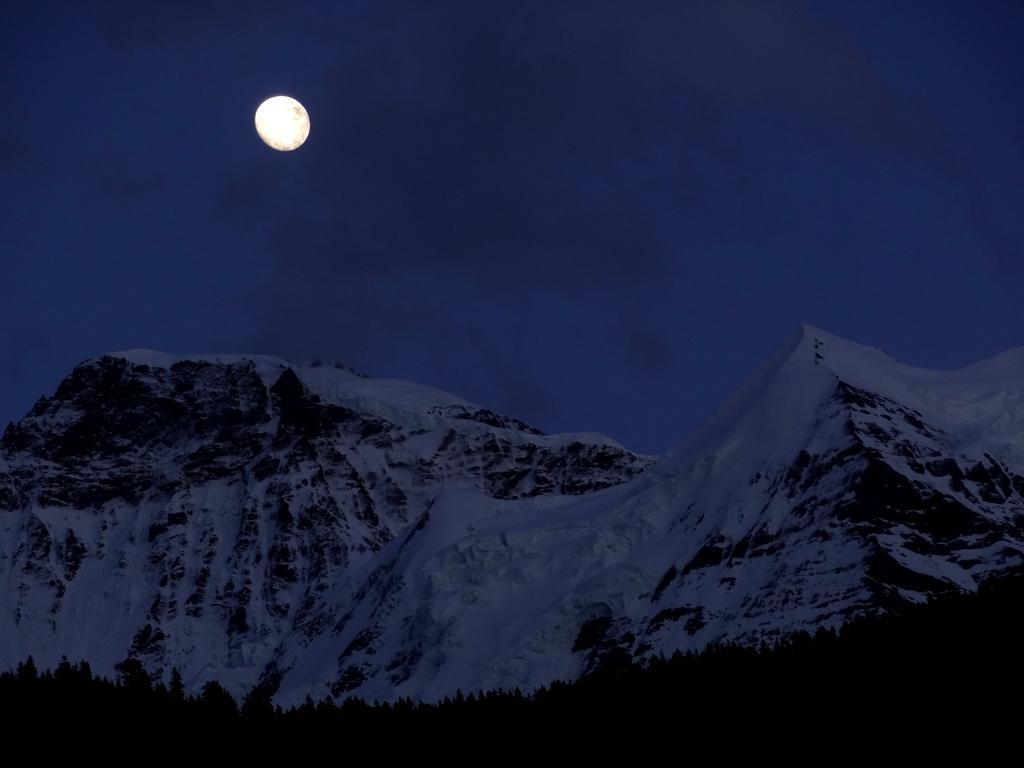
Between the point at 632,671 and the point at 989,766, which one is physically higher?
the point at 632,671

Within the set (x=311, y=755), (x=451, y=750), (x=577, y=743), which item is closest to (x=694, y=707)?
(x=577, y=743)

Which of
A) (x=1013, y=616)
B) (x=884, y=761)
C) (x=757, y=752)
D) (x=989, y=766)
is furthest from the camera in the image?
(x=1013, y=616)

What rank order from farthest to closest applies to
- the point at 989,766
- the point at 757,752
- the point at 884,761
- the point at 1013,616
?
the point at 1013,616 < the point at 757,752 < the point at 884,761 < the point at 989,766

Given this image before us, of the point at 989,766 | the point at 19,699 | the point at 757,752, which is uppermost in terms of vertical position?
the point at 19,699

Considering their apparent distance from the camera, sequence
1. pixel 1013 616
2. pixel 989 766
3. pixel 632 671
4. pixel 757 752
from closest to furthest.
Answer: pixel 989 766 < pixel 757 752 < pixel 1013 616 < pixel 632 671

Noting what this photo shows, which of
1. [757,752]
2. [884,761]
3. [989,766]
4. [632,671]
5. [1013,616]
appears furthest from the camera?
[632,671]

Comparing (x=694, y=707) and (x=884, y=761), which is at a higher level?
(x=694, y=707)

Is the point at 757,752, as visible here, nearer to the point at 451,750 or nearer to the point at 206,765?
the point at 451,750

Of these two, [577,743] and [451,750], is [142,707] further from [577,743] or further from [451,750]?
[577,743]

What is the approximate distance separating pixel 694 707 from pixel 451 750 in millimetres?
19499

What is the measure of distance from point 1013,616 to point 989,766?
29.5 meters

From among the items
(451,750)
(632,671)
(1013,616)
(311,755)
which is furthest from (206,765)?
(1013,616)

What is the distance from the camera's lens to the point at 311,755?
155 meters

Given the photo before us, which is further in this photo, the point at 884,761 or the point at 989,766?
the point at 884,761
